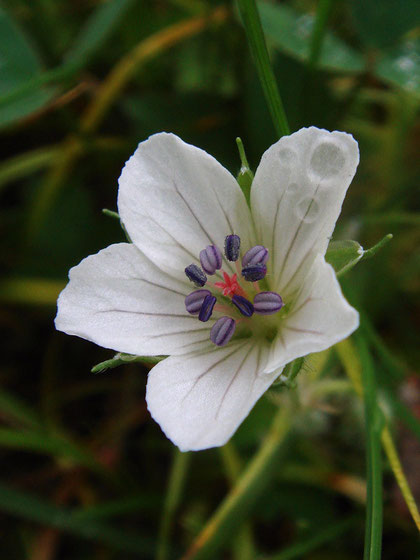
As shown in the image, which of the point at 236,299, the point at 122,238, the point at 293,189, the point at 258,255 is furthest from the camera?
the point at 122,238

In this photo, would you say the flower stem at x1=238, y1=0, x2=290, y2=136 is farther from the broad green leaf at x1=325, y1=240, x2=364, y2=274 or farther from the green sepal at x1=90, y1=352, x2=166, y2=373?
the green sepal at x1=90, y1=352, x2=166, y2=373

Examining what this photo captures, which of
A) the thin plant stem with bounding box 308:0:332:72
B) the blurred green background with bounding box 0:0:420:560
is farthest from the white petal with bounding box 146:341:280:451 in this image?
the thin plant stem with bounding box 308:0:332:72

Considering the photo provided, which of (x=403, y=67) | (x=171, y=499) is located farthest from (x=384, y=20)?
(x=171, y=499)

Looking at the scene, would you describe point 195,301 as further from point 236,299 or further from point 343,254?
point 343,254

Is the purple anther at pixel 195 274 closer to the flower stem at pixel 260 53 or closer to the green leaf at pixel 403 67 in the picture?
the flower stem at pixel 260 53

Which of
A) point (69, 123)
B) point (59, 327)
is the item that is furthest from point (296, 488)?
point (69, 123)

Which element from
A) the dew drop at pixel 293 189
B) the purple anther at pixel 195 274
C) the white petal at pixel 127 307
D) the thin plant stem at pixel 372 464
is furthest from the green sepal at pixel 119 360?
the thin plant stem at pixel 372 464
